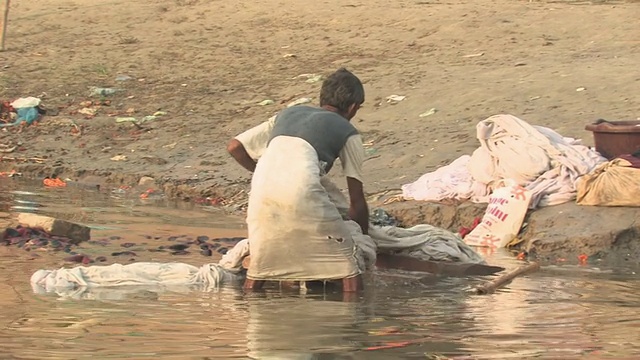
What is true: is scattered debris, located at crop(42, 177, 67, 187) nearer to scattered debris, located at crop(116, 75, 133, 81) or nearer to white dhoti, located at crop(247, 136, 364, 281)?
scattered debris, located at crop(116, 75, 133, 81)

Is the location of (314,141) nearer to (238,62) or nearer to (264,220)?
(264,220)

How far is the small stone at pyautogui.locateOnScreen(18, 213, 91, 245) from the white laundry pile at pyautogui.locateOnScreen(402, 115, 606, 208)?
2.84 metres

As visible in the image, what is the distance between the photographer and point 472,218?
10.4 metres

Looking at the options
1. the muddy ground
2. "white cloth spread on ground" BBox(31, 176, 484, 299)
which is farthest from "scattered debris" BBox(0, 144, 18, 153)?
"white cloth spread on ground" BBox(31, 176, 484, 299)

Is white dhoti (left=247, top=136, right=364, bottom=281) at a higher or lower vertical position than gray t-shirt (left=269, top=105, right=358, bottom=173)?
lower

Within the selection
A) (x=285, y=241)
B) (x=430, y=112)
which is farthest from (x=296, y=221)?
(x=430, y=112)

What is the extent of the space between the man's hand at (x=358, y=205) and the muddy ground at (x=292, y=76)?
258 centimetres

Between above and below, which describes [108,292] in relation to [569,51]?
below

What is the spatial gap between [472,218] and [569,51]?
20.3ft

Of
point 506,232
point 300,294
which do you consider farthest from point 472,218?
point 300,294

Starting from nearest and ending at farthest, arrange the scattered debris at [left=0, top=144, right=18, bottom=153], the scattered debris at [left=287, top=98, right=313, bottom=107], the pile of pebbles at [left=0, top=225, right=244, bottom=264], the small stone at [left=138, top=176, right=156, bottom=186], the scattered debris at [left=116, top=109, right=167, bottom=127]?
1. the pile of pebbles at [left=0, top=225, right=244, bottom=264]
2. the small stone at [left=138, top=176, right=156, bottom=186]
3. the scattered debris at [left=287, top=98, right=313, bottom=107]
4. the scattered debris at [left=0, top=144, right=18, bottom=153]
5. the scattered debris at [left=116, top=109, right=167, bottom=127]

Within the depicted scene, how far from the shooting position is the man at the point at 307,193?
7141mm

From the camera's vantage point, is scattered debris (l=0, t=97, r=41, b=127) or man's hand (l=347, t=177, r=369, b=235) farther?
scattered debris (l=0, t=97, r=41, b=127)

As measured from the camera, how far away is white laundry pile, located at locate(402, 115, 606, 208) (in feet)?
33.3
